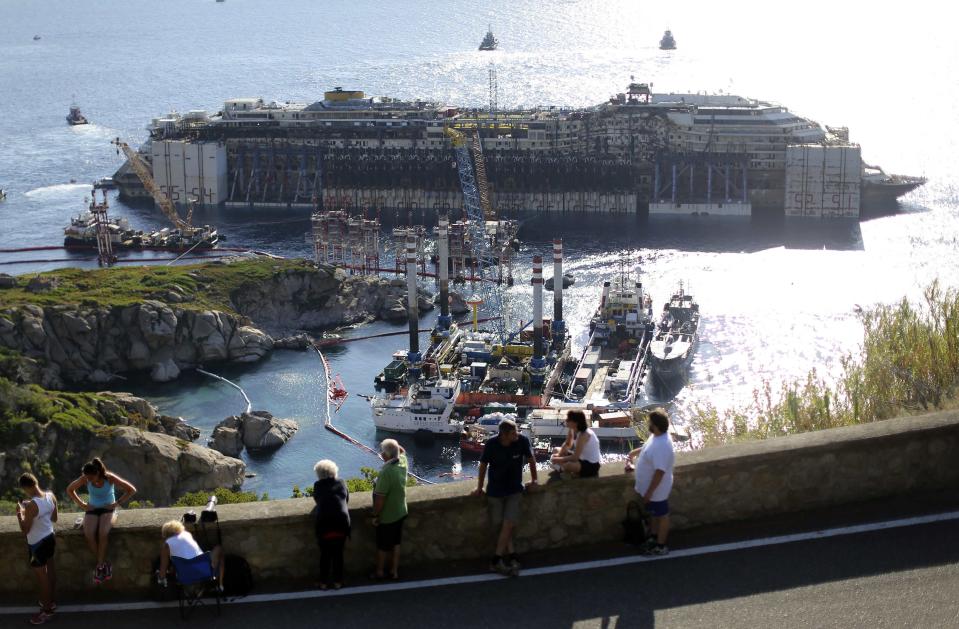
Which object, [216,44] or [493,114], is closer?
[493,114]

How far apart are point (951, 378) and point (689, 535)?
5.34 m

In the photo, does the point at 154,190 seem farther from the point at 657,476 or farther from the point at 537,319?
the point at 657,476

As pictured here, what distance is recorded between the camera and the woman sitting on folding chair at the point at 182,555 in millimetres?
8797

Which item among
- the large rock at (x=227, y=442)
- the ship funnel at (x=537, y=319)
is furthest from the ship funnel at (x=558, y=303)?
the large rock at (x=227, y=442)

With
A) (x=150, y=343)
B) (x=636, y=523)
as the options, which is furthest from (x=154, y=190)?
(x=636, y=523)

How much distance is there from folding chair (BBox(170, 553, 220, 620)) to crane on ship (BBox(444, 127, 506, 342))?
43630mm

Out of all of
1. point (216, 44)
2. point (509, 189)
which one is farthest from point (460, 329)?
point (216, 44)

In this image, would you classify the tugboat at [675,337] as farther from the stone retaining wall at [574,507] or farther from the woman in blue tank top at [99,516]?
the woman in blue tank top at [99,516]

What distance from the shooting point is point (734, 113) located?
3529 inches

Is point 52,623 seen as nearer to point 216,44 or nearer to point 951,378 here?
point 951,378

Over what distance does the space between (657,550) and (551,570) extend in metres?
0.75

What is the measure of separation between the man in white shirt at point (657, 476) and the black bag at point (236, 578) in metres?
2.73

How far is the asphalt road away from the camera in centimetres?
839

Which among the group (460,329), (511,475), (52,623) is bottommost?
(460,329)
